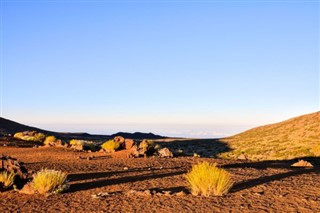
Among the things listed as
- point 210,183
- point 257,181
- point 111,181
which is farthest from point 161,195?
point 257,181

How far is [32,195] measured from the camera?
13070 mm

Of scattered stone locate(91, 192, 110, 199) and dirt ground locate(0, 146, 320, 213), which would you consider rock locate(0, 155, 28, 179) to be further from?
scattered stone locate(91, 192, 110, 199)

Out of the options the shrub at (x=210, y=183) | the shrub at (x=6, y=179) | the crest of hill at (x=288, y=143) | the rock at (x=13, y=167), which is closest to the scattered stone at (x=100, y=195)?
the shrub at (x=210, y=183)

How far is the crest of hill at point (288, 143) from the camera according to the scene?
1667 inches

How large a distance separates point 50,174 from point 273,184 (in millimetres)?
7655

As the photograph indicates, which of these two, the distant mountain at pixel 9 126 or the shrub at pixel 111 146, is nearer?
the shrub at pixel 111 146

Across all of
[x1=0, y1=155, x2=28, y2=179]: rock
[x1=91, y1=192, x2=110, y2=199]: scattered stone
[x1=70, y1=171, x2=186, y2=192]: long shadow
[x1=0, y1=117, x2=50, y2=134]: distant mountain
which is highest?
[x1=0, y1=117, x2=50, y2=134]: distant mountain

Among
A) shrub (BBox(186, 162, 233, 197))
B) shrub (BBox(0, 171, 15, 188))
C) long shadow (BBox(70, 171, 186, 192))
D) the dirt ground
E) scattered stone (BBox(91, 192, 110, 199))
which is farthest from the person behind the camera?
long shadow (BBox(70, 171, 186, 192))

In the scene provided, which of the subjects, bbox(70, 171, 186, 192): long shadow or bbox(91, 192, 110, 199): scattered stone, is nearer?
bbox(91, 192, 110, 199): scattered stone

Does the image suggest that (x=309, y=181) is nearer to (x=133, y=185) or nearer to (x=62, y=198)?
(x=133, y=185)

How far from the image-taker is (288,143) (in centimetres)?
5112

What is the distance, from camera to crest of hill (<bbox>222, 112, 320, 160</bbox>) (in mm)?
42338

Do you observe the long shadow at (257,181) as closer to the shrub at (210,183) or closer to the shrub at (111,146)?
A: the shrub at (210,183)

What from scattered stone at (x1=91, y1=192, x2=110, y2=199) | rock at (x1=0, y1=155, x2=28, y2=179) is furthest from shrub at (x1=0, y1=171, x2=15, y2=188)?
scattered stone at (x1=91, y1=192, x2=110, y2=199)
